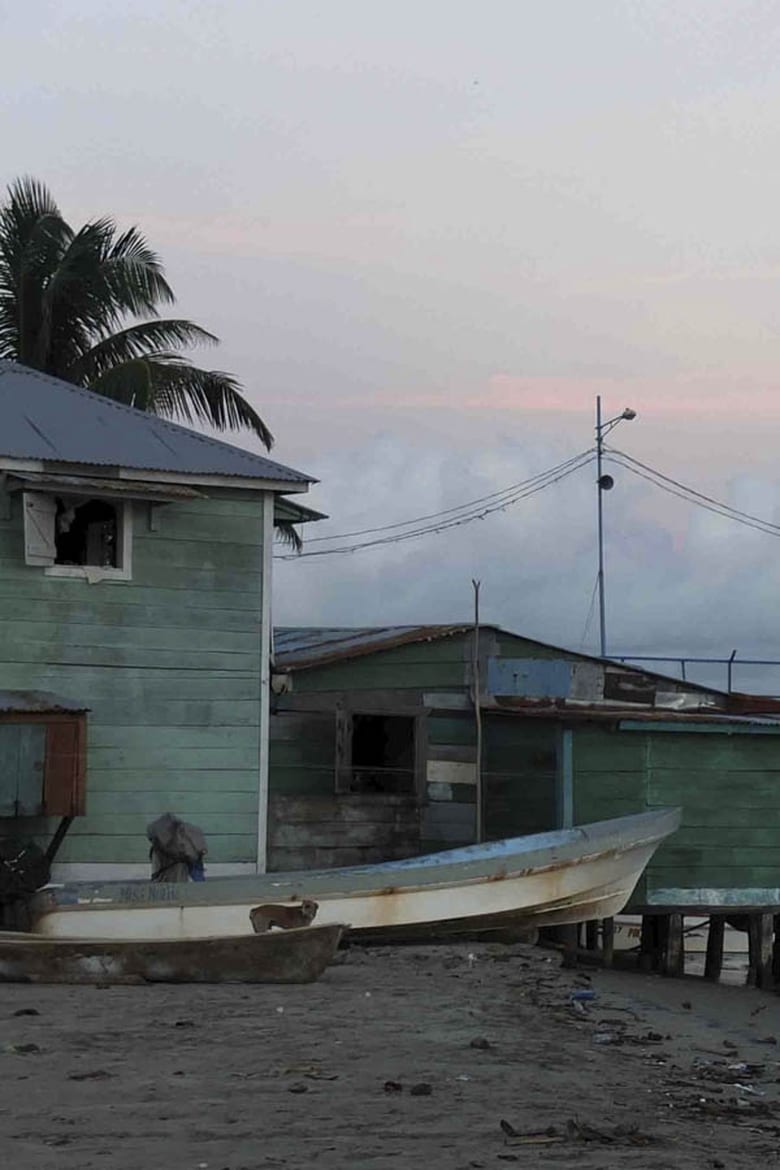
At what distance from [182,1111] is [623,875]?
Result: 9.43 m

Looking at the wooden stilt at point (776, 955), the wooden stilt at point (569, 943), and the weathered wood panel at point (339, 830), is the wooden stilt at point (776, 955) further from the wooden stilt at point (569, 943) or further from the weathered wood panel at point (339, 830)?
the weathered wood panel at point (339, 830)

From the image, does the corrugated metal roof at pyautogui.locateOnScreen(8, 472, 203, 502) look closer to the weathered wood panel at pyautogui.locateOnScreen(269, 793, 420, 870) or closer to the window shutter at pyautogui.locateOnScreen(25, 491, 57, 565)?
the window shutter at pyautogui.locateOnScreen(25, 491, 57, 565)

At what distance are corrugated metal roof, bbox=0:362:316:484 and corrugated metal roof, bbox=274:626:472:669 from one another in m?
2.78

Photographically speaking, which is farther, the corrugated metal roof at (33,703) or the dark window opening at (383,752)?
the dark window opening at (383,752)

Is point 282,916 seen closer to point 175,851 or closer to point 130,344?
point 175,851

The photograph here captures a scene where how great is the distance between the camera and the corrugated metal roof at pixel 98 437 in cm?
1647

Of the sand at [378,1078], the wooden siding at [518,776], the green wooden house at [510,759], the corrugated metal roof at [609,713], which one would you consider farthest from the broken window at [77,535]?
the wooden siding at [518,776]

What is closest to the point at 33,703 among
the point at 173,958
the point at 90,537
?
the point at 90,537

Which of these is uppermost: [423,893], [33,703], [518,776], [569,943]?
[33,703]

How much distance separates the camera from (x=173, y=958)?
13.2m

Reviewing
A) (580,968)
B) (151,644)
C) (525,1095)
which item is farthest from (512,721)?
(525,1095)

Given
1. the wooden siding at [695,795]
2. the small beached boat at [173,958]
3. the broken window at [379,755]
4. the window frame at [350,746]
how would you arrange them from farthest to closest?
1. the broken window at [379,755]
2. the window frame at [350,746]
3. the wooden siding at [695,795]
4. the small beached boat at [173,958]

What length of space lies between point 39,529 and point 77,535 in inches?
48.3

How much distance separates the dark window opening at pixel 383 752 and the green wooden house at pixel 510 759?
2.1 inches
